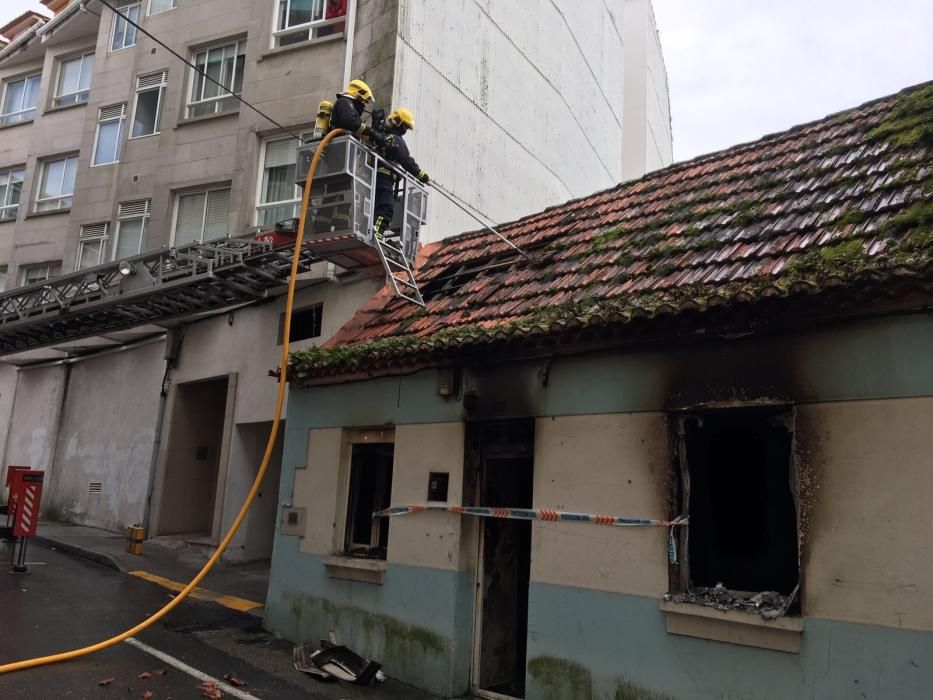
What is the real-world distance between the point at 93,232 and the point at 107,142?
2.56 metres

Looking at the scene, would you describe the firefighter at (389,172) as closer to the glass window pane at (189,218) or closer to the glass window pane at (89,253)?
the glass window pane at (189,218)

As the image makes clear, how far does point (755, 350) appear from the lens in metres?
5.86

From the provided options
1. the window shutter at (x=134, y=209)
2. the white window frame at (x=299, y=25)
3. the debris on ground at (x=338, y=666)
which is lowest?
the debris on ground at (x=338, y=666)

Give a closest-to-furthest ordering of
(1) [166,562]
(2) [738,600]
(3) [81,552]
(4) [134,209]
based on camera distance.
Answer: (2) [738,600], (1) [166,562], (3) [81,552], (4) [134,209]

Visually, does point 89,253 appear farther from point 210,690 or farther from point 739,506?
point 739,506

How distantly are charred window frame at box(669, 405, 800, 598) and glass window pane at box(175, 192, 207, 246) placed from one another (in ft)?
42.0

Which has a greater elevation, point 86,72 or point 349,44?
point 86,72

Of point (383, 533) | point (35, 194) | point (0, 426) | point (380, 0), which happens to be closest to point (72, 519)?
point (0, 426)

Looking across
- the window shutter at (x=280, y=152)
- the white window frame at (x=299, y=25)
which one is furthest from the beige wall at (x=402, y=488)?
the white window frame at (x=299, y=25)

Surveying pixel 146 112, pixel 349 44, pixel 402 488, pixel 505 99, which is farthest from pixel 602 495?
pixel 146 112

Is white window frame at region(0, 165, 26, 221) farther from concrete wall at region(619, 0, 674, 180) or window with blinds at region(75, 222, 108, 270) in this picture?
concrete wall at region(619, 0, 674, 180)

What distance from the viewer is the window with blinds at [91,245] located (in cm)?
1817

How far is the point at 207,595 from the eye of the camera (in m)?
10.9

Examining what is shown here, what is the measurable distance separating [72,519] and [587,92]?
17382 mm
